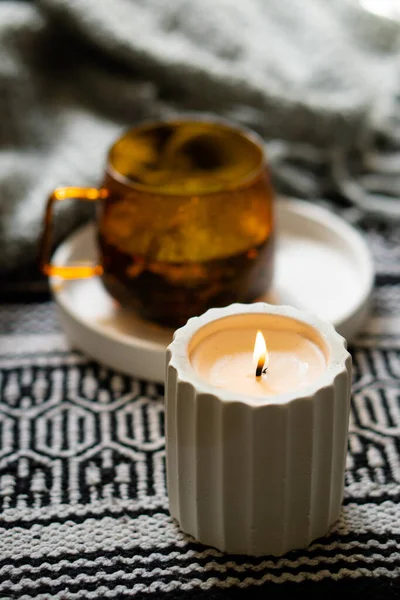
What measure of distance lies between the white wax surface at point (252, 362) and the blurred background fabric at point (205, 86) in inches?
11.8

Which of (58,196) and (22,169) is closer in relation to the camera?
(58,196)

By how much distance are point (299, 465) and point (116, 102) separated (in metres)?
0.47

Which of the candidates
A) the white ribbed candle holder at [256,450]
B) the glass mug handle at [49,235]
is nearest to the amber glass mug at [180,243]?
the glass mug handle at [49,235]

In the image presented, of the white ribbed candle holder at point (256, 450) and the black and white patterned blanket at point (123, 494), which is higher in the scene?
the white ribbed candle holder at point (256, 450)

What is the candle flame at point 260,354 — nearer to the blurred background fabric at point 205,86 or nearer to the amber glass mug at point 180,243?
the amber glass mug at point 180,243

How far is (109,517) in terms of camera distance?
401mm

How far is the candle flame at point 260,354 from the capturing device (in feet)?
1.11

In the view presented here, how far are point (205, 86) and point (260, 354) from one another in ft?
1.37

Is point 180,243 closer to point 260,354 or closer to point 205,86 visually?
point 260,354

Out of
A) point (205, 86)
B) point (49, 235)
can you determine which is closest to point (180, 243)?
point (49, 235)

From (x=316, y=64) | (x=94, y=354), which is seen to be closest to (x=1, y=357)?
(x=94, y=354)

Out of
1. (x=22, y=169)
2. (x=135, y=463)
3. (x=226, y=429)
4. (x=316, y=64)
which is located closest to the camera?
(x=226, y=429)

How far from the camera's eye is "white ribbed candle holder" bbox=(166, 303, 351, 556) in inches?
12.6

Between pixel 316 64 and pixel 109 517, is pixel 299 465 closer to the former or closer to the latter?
pixel 109 517
